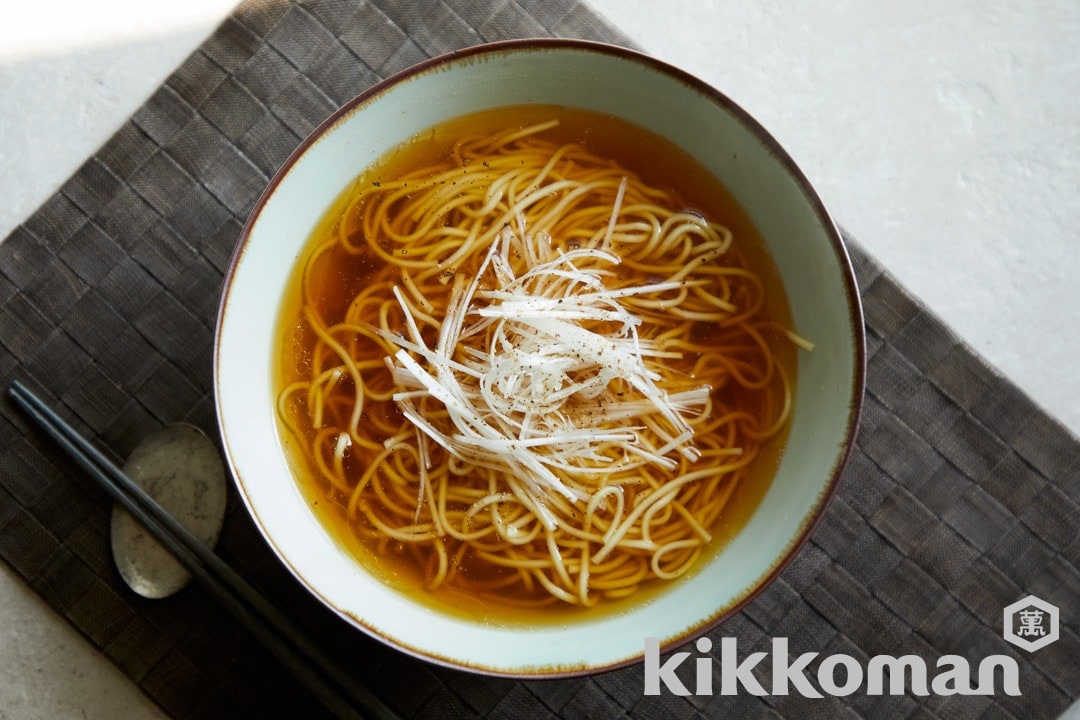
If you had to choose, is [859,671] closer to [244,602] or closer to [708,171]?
[708,171]

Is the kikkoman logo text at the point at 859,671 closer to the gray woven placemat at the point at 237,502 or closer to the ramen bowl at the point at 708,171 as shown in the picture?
the gray woven placemat at the point at 237,502

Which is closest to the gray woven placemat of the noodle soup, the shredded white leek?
the noodle soup

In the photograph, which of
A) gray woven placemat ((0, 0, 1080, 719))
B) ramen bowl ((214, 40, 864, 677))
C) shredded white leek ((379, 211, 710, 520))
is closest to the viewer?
ramen bowl ((214, 40, 864, 677))

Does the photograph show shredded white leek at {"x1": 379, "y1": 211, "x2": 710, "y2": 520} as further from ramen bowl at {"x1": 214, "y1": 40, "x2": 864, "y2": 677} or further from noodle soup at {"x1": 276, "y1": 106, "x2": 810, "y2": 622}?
ramen bowl at {"x1": 214, "y1": 40, "x2": 864, "y2": 677}

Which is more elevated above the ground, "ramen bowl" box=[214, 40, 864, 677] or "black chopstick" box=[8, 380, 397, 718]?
"ramen bowl" box=[214, 40, 864, 677]

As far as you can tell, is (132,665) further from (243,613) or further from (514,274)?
(514,274)

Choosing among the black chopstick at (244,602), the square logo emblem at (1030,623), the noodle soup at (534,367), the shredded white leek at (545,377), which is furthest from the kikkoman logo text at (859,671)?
the black chopstick at (244,602)
